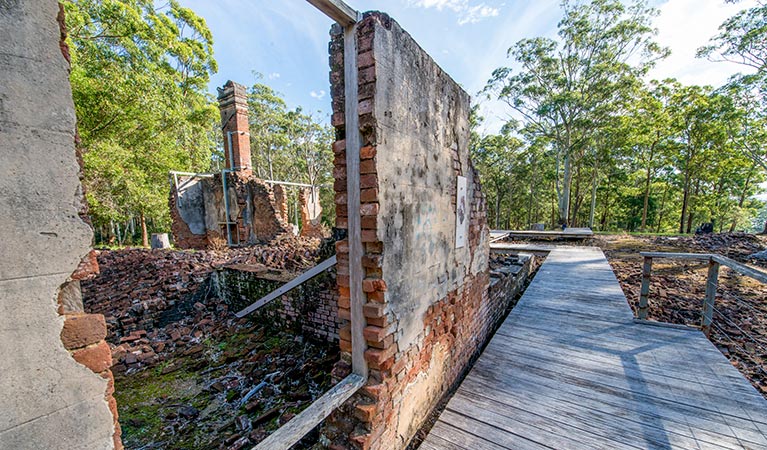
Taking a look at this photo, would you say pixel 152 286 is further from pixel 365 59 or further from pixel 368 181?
pixel 365 59

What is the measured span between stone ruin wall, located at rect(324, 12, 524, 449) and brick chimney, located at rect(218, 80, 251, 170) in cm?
989

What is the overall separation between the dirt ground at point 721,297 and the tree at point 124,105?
13081mm

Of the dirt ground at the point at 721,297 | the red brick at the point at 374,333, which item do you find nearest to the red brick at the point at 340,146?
the red brick at the point at 374,333

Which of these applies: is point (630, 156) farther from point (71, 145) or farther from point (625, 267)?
point (71, 145)

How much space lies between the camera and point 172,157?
11.4 metres

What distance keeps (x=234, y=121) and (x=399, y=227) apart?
421 inches

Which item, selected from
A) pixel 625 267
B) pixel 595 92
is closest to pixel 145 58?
pixel 625 267

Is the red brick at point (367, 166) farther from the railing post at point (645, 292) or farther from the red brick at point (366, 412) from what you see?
the railing post at point (645, 292)

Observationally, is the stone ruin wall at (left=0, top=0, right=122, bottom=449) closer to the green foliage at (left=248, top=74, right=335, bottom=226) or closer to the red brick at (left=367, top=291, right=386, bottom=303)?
the red brick at (left=367, top=291, right=386, bottom=303)

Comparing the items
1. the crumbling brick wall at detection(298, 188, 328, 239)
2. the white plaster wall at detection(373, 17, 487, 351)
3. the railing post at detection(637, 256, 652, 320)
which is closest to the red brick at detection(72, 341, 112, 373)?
the white plaster wall at detection(373, 17, 487, 351)

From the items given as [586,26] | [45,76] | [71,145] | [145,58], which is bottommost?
[71,145]

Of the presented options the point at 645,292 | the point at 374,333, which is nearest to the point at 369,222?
the point at 374,333

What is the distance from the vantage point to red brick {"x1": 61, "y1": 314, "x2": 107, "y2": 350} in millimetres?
846

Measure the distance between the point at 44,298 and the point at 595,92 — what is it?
68.5 ft
